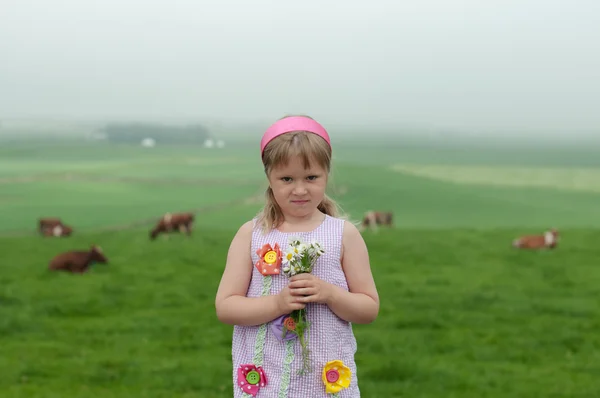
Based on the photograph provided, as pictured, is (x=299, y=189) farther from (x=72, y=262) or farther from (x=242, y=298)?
(x=72, y=262)

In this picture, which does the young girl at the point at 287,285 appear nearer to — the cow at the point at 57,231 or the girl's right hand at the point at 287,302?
the girl's right hand at the point at 287,302

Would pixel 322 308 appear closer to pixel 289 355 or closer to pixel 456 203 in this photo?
pixel 289 355

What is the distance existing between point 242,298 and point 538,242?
34.5 feet

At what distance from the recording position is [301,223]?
2994mm

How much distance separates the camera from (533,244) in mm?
12680

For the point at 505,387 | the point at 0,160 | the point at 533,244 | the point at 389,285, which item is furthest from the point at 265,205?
the point at 0,160

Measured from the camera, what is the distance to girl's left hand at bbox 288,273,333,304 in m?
2.70

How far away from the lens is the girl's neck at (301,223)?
2977 mm

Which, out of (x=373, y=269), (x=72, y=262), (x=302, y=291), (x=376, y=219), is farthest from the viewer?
(x=376, y=219)

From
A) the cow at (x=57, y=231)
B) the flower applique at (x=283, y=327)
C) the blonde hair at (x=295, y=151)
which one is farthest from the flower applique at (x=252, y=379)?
the cow at (x=57, y=231)

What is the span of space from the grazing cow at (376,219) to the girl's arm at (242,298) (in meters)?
11.5

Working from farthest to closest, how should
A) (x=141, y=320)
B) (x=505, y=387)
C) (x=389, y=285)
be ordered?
1. (x=389, y=285)
2. (x=141, y=320)
3. (x=505, y=387)

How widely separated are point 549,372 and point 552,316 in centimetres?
213

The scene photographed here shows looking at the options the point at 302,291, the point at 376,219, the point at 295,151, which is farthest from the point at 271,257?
the point at 376,219
